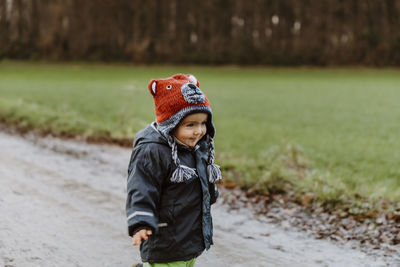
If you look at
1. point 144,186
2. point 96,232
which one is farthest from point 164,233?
point 96,232

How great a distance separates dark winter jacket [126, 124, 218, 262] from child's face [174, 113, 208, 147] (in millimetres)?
59

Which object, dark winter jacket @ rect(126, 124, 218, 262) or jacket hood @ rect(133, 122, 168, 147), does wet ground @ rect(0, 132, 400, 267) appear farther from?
jacket hood @ rect(133, 122, 168, 147)

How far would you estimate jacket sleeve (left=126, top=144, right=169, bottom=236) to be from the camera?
2.57m

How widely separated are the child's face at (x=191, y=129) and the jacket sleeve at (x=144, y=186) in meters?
0.17

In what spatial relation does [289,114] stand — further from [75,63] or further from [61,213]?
[75,63]

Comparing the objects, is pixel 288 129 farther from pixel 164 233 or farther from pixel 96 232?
pixel 164 233

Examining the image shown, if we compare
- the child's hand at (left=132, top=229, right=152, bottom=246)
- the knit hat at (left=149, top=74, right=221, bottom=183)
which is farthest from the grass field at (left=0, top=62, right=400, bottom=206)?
the child's hand at (left=132, top=229, right=152, bottom=246)

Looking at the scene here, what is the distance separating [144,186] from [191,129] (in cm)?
43

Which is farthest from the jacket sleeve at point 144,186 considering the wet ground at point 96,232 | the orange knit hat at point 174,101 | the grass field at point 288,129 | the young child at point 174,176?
the grass field at point 288,129

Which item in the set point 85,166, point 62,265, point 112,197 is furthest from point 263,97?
point 62,265

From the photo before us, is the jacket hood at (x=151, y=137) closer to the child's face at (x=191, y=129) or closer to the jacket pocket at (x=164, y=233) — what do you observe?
the child's face at (x=191, y=129)

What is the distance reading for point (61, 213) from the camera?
4.82 metres

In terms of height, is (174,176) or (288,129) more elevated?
→ (174,176)

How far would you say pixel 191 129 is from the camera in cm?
286
